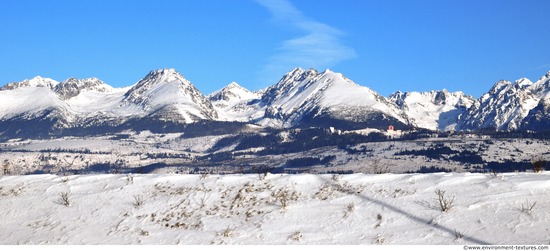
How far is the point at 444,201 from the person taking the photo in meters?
29.4

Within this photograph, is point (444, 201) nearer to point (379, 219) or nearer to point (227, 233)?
point (379, 219)

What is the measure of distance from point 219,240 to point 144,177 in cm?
1609

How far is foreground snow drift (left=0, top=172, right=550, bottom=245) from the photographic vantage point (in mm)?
27469

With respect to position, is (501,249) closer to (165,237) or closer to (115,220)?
(165,237)

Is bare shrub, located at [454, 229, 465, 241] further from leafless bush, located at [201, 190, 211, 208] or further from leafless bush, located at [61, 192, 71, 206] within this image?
leafless bush, located at [61, 192, 71, 206]

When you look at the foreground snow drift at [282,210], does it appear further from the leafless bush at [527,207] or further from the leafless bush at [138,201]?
the leafless bush at [138,201]

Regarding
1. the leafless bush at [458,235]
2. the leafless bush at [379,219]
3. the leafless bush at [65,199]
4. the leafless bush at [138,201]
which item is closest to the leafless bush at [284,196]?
the leafless bush at [379,219]

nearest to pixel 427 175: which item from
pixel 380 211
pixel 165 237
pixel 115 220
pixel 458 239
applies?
pixel 380 211

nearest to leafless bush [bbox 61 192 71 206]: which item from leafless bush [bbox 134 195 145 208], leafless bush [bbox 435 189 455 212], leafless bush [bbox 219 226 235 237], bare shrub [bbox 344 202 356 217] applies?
leafless bush [bbox 134 195 145 208]

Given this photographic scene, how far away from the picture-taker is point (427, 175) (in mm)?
36156

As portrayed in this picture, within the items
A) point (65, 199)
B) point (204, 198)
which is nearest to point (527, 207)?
point (204, 198)

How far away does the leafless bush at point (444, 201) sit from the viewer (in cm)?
2911

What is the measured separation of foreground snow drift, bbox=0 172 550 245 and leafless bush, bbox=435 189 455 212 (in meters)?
0.29

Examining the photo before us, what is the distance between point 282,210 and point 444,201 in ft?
34.5
